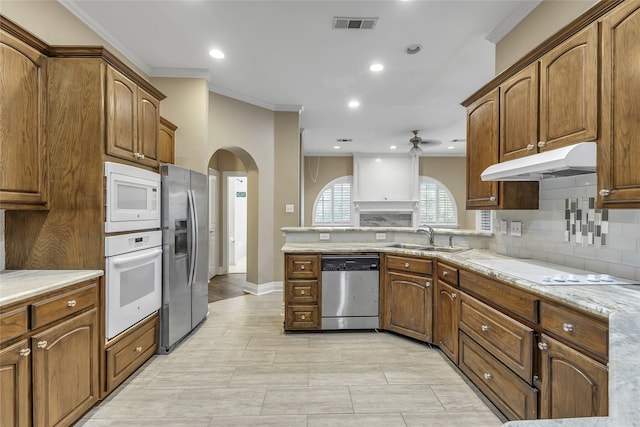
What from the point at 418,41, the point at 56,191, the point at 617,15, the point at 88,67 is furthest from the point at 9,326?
the point at 418,41

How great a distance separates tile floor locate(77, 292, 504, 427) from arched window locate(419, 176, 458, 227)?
20.0 ft

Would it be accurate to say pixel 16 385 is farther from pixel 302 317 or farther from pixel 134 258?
pixel 302 317

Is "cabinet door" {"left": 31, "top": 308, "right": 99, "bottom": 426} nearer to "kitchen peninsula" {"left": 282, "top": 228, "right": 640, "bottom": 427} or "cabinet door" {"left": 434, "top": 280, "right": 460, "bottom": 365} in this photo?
"kitchen peninsula" {"left": 282, "top": 228, "right": 640, "bottom": 427}

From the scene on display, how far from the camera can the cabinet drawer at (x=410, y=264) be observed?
2.85 meters

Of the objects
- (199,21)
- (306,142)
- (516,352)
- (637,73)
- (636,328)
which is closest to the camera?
(636,328)

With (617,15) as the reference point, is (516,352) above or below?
below

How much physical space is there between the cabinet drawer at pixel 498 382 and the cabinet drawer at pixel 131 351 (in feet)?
8.29

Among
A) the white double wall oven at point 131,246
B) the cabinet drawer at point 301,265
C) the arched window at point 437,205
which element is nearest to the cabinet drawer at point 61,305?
the white double wall oven at point 131,246

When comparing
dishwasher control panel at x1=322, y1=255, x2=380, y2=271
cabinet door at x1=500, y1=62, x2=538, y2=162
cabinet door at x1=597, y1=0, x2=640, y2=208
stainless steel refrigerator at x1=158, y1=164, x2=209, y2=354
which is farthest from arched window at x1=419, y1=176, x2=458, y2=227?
cabinet door at x1=597, y1=0, x2=640, y2=208

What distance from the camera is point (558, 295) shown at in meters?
1.45

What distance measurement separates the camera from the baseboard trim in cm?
482

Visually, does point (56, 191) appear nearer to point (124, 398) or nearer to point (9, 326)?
point (9, 326)

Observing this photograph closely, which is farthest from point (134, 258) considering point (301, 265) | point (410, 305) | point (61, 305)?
point (410, 305)

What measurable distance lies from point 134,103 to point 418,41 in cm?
266
